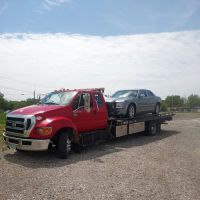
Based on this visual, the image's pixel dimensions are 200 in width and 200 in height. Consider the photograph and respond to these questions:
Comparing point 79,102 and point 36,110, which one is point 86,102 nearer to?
point 79,102

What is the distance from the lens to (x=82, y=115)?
10.9m

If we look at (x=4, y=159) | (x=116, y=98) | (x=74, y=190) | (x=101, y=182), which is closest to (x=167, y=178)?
(x=101, y=182)

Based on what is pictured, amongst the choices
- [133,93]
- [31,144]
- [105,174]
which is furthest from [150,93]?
[105,174]

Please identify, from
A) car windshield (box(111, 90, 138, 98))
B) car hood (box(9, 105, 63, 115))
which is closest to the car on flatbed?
car windshield (box(111, 90, 138, 98))

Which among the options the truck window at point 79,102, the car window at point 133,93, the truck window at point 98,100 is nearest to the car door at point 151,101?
the car window at point 133,93

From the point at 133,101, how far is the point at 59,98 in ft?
14.3

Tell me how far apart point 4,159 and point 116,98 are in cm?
607

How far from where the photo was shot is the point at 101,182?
718 cm

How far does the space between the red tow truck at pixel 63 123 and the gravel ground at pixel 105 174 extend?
47cm

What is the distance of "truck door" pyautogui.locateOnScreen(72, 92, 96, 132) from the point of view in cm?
1069

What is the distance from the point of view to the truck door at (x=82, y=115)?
10.7m

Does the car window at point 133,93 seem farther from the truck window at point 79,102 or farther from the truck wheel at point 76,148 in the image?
the truck wheel at point 76,148

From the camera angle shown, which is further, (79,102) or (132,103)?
(132,103)

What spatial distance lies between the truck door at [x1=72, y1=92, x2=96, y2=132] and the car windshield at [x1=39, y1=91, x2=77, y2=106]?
0.77 ft
